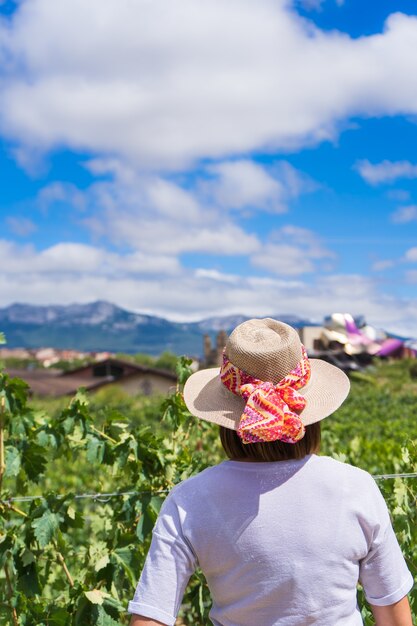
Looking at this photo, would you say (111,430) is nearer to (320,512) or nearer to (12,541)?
(12,541)

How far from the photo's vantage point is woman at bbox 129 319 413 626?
5.23 ft

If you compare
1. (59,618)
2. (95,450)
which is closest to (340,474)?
(59,618)

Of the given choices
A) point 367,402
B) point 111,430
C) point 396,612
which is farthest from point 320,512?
point 367,402

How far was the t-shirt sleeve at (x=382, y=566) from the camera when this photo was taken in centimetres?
165

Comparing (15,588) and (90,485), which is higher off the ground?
(15,588)

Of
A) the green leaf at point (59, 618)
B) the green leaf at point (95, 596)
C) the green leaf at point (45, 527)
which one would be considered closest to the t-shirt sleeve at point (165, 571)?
the green leaf at point (95, 596)

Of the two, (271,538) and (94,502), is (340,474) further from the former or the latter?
(94,502)

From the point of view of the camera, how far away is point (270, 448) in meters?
1.63

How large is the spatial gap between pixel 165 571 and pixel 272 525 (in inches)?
10.6

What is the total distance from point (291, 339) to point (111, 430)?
1.95 m

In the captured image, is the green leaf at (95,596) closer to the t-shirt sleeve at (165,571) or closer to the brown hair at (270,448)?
the t-shirt sleeve at (165,571)

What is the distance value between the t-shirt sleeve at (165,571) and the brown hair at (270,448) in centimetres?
19

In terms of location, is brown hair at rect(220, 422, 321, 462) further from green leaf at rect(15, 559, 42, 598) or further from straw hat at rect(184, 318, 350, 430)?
green leaf at rect(15, 559, 42, 598)

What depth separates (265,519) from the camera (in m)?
1.59
